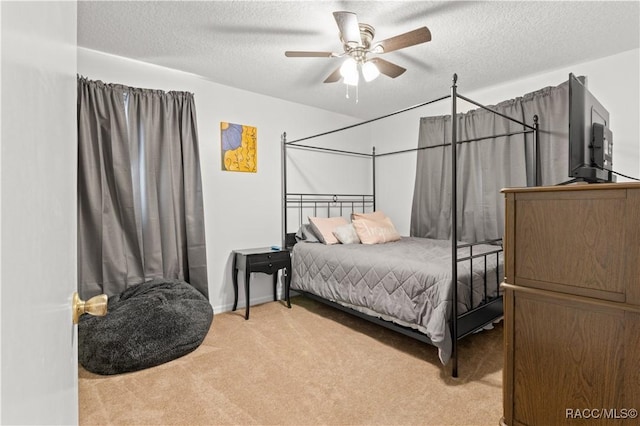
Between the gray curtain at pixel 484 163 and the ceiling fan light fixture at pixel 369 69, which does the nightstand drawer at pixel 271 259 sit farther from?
the ceiling fan light fixture at pixel 369 69

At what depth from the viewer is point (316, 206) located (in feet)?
14.1

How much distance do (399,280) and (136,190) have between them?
2.40m

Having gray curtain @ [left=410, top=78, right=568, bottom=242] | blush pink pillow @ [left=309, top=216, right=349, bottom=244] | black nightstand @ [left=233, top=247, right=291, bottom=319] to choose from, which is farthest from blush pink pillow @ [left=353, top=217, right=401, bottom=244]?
black nightstand @ [left=233, top=247, right=291, bottom=319]

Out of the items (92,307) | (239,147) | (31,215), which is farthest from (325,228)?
(31,215)

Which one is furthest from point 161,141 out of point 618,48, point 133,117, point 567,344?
point 618,48

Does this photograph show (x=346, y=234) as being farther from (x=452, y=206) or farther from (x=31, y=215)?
(x=31, y=215)

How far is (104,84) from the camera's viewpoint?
2660mm

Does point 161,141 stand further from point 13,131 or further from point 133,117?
point 13,131

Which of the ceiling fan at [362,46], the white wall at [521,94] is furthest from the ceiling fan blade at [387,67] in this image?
the white wall at [521,94]

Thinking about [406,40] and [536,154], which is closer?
[406,40]

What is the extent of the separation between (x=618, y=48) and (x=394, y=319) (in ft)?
9.84

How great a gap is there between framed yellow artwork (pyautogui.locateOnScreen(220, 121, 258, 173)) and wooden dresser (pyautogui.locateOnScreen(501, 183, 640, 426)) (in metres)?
2.81

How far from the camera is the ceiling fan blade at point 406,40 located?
1914 mm

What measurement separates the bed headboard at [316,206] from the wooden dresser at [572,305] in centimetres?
284
